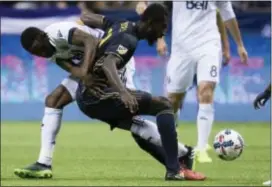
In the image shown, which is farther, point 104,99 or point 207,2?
point 207,2

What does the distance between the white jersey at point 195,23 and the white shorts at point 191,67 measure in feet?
0.31

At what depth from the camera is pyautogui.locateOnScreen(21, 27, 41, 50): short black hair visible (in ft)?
32.2

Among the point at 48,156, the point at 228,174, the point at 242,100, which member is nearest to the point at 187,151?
the point at 228,174

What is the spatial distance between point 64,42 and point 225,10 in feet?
9.77

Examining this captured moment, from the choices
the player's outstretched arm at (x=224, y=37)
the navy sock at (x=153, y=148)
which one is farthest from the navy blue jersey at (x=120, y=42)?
the player's outstretched arm at (x=224, y=37)

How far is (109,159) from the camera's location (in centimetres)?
1233

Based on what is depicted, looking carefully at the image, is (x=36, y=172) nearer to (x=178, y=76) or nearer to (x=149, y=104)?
(x=149, y=104)

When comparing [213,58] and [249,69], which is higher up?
[213,58]

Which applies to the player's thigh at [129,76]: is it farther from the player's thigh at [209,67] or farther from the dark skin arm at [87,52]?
the player's thigh at [209,67]

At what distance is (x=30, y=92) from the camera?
1972cm

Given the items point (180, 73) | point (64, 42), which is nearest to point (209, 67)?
point (180, 73)

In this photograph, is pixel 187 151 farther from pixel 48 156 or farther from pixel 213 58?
pixel 213 58

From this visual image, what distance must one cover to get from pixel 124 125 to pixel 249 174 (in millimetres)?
1388

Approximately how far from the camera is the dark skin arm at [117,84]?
30.0ft
